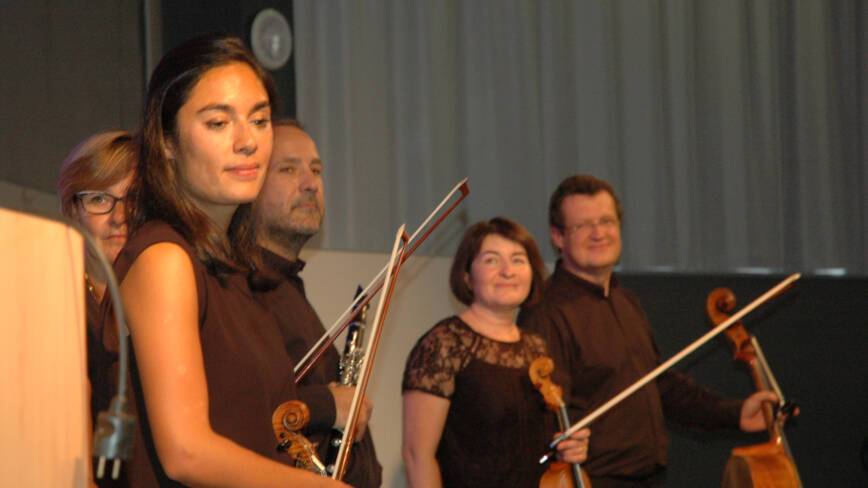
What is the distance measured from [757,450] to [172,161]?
2.10 metres

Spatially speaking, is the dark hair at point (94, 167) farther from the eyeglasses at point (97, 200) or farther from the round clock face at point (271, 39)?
the round clock face at point (271, 39)

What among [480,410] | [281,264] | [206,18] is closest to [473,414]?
[480,410]

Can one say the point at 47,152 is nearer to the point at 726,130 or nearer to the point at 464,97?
the point at 464,97

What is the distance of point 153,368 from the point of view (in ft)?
4.54

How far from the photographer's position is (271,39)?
3461 mm

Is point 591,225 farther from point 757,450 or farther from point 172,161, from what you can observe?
point 172,161

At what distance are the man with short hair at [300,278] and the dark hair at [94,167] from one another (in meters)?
0.30

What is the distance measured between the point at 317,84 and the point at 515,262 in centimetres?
115

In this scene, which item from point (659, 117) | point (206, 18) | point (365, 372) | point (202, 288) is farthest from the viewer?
point (659, 117)

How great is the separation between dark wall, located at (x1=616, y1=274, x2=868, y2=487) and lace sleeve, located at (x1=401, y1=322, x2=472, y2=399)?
1.44 meters

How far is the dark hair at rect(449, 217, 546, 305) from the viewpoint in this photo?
324cm

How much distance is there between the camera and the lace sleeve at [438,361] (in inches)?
117

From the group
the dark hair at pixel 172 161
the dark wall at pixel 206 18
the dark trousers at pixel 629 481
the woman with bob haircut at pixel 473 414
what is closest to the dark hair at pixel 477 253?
the woman with bob haircut at pixel 473 414

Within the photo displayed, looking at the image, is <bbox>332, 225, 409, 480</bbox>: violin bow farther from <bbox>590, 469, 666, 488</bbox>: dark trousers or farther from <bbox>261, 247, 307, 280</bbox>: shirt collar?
<bbox>590, 469, 666, 488</bbox>: dark trousers
